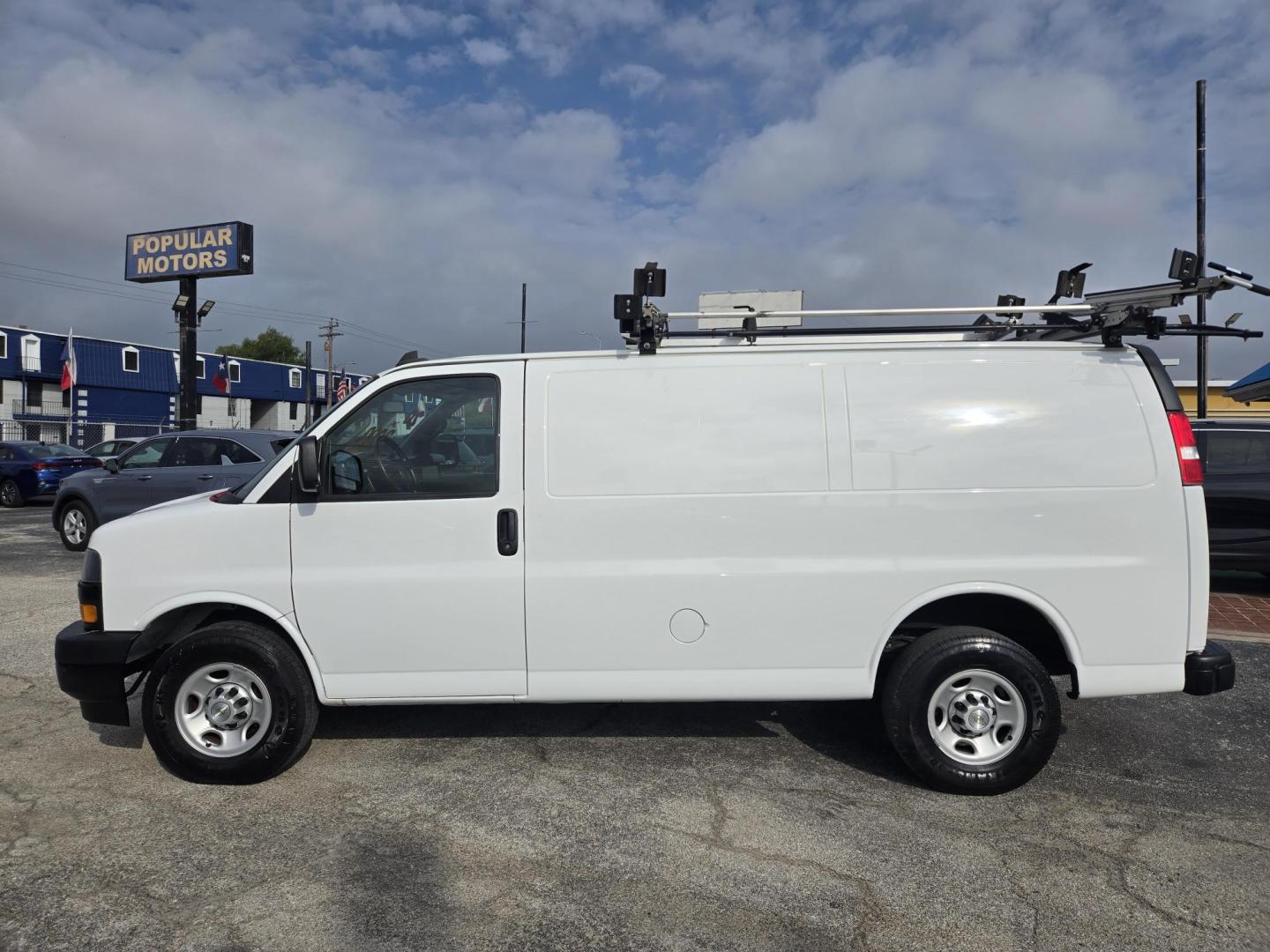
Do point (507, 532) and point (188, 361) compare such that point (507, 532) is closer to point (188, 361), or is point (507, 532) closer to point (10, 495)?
point (10, 495)

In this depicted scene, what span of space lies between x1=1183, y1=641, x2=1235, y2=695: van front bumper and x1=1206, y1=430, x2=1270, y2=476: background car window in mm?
5204

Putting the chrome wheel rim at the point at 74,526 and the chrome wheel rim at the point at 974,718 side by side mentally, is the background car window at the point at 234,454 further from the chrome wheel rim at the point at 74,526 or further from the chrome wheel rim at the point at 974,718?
the chrome wheel rim at the point at 974,718

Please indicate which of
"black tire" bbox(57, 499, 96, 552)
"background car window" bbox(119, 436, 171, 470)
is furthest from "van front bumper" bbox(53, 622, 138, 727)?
"black tire" bbox(57, 499, 96, 552)

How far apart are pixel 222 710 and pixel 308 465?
1248 mm

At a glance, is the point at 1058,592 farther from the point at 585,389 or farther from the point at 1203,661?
the point at 585,389

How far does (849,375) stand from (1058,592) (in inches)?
53.5

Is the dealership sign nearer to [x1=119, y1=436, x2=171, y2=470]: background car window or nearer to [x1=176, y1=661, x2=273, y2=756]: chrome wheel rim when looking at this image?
[x1=119, y1=436, x2=171, y2=470]: background car window

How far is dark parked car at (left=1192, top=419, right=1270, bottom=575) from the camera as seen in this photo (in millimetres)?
8094

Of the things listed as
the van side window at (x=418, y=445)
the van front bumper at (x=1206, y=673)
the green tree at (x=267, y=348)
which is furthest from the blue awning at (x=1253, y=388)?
the green tree at (x=267, y=348)

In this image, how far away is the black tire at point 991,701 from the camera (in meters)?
3.88

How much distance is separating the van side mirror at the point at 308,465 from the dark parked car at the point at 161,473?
7.30 metres

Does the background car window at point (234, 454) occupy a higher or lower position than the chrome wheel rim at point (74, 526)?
higher

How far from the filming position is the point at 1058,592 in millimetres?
3926

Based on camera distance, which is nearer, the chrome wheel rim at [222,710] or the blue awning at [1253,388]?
the chrome wheel rim at [222,710]
